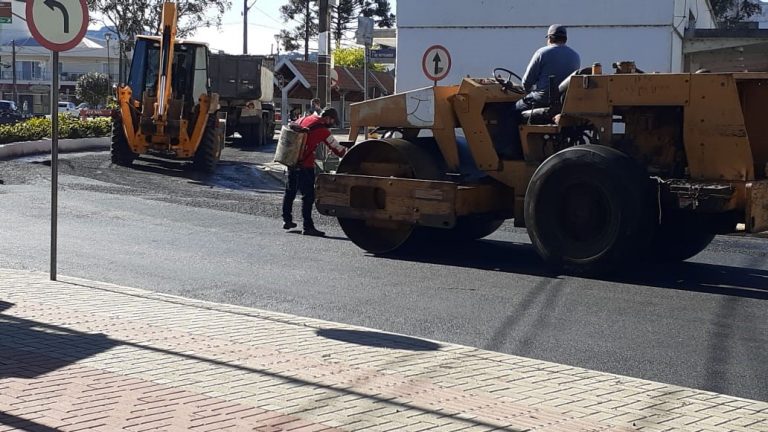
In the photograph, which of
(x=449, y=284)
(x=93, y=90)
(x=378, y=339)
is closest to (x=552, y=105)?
(x=449, y=284)

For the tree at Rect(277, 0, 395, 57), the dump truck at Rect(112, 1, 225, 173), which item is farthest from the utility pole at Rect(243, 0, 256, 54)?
the dump truck at Rect(112, 1, 225, 173)

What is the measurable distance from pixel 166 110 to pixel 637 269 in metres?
14.1

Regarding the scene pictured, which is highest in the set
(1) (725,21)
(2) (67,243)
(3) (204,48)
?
(1) (725,21)

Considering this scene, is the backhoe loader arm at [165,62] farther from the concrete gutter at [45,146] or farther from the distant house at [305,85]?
the distant house at [305,85]

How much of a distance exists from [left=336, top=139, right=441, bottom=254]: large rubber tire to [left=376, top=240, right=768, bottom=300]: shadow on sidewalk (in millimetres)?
208

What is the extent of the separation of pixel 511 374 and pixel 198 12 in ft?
154

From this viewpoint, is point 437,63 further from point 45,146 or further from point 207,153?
point 45,146

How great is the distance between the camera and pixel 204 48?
2516 centimetres

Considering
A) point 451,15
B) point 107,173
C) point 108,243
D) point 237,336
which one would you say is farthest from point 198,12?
point 237,336

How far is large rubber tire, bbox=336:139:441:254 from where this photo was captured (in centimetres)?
1217

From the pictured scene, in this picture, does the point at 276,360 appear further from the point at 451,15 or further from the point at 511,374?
the point at 451,15

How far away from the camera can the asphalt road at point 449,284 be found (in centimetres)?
796

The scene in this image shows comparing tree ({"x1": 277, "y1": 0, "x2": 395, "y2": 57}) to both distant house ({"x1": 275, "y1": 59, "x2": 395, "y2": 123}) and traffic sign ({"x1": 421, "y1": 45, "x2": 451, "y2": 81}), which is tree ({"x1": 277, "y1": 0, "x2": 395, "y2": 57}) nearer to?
distant house ({"x1": 275, "y1": 59, "x2": 395, "y2": 123})

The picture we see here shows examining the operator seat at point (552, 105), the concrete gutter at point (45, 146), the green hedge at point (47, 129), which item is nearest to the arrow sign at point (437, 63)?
the operator seat at point (552, 105)
